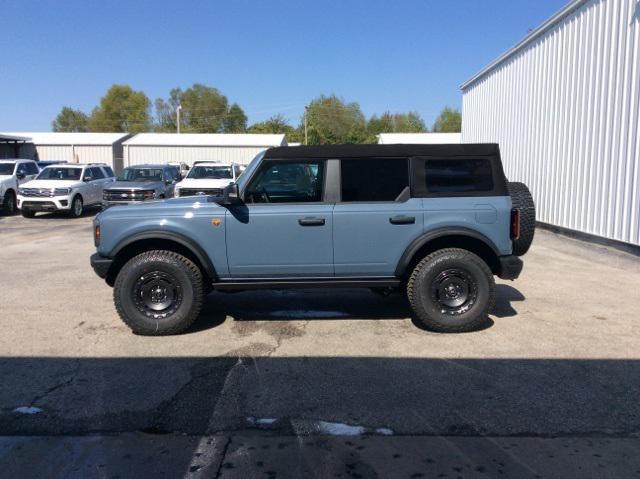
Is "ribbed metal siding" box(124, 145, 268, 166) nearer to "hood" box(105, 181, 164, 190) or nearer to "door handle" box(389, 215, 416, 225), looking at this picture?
"hood" box(105, 181, 164, 190)

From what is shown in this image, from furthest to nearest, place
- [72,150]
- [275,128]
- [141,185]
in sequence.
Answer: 1. [275,128]
2. [72,150]
3. [141,185]

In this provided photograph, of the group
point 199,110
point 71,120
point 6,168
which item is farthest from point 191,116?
point 6,168

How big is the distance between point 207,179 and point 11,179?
736 centimetres

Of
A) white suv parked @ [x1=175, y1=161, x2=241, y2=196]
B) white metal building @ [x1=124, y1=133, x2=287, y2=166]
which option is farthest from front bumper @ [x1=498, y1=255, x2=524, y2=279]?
white metal building @ [x1=124, y1=133, x2=287, y2=166]

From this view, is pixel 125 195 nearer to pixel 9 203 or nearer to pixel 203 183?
pixel 203 183

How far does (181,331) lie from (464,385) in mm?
2911

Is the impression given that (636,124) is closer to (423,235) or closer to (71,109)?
(423,235)

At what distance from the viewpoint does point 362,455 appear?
335 centimetres

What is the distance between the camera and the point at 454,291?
223 inches

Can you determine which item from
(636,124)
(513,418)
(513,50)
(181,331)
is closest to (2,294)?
(181,331)

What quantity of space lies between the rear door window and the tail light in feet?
3.73

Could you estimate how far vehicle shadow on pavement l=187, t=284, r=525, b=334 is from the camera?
633cm

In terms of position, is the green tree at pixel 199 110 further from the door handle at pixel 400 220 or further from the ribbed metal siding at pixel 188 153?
the door handle at pixel 400 220

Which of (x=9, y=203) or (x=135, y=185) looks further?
(x=9, y=203)
